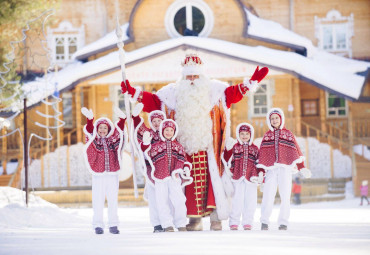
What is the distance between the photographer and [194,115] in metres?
10.0

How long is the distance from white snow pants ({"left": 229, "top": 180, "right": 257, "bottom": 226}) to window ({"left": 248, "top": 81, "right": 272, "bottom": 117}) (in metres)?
15.1

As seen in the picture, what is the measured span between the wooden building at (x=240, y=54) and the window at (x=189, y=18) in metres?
0.03

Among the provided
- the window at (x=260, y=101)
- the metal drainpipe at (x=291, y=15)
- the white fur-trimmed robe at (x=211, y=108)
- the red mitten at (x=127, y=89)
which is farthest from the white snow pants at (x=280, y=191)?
the metal drainpipe at (x=291, y=15)

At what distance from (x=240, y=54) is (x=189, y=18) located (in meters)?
2.87

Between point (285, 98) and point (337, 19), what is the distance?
3.53m

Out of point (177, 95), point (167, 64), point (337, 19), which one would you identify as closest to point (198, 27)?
point (167, 64)

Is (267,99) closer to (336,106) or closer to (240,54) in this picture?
(336,106)

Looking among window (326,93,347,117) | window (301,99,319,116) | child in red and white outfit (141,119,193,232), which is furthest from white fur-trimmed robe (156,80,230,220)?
window (326,93,347,117)

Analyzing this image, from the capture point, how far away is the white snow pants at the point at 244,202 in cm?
1001

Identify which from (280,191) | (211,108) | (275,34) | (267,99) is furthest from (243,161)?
(267,99)

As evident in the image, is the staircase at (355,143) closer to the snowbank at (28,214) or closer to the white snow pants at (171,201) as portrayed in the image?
the snowbank at (28,214)

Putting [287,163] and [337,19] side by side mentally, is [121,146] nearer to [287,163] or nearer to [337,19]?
[287,163]

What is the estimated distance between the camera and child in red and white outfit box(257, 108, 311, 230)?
32.5ft

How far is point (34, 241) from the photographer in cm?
806
